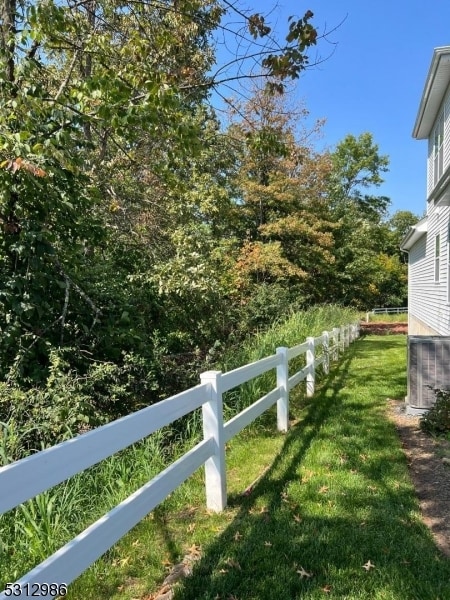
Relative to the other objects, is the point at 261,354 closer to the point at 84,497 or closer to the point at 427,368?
the point at 427,368

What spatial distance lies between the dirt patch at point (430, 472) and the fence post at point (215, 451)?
5.11 ft

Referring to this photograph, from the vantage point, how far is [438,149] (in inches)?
542

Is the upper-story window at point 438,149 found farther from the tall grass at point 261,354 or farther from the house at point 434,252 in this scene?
the tall grass at point 261,354

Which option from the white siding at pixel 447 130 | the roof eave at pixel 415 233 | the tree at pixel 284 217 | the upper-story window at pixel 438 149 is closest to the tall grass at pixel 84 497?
the white siding at pixel 447 130

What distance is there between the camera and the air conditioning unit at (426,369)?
6.37 m

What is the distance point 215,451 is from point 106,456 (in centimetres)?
159

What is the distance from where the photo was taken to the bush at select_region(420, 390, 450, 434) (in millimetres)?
5590

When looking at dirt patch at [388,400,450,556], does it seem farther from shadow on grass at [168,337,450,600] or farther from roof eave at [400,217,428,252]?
roof eave at [400,217,428,252]

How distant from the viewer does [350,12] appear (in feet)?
16.0

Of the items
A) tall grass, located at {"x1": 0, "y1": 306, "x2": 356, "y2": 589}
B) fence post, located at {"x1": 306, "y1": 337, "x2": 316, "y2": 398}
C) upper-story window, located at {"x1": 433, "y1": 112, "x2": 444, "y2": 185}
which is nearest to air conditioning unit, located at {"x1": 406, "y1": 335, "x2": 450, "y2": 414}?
fence post, located at {"x1": 306, "y1": 337, "x2": 316, "y2": 398}

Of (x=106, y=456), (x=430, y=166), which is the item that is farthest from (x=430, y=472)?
(x=430, y=166)

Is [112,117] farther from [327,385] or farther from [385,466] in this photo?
[327,385]

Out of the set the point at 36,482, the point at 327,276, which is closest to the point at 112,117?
the point at 36,482

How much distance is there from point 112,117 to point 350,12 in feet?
8.85
